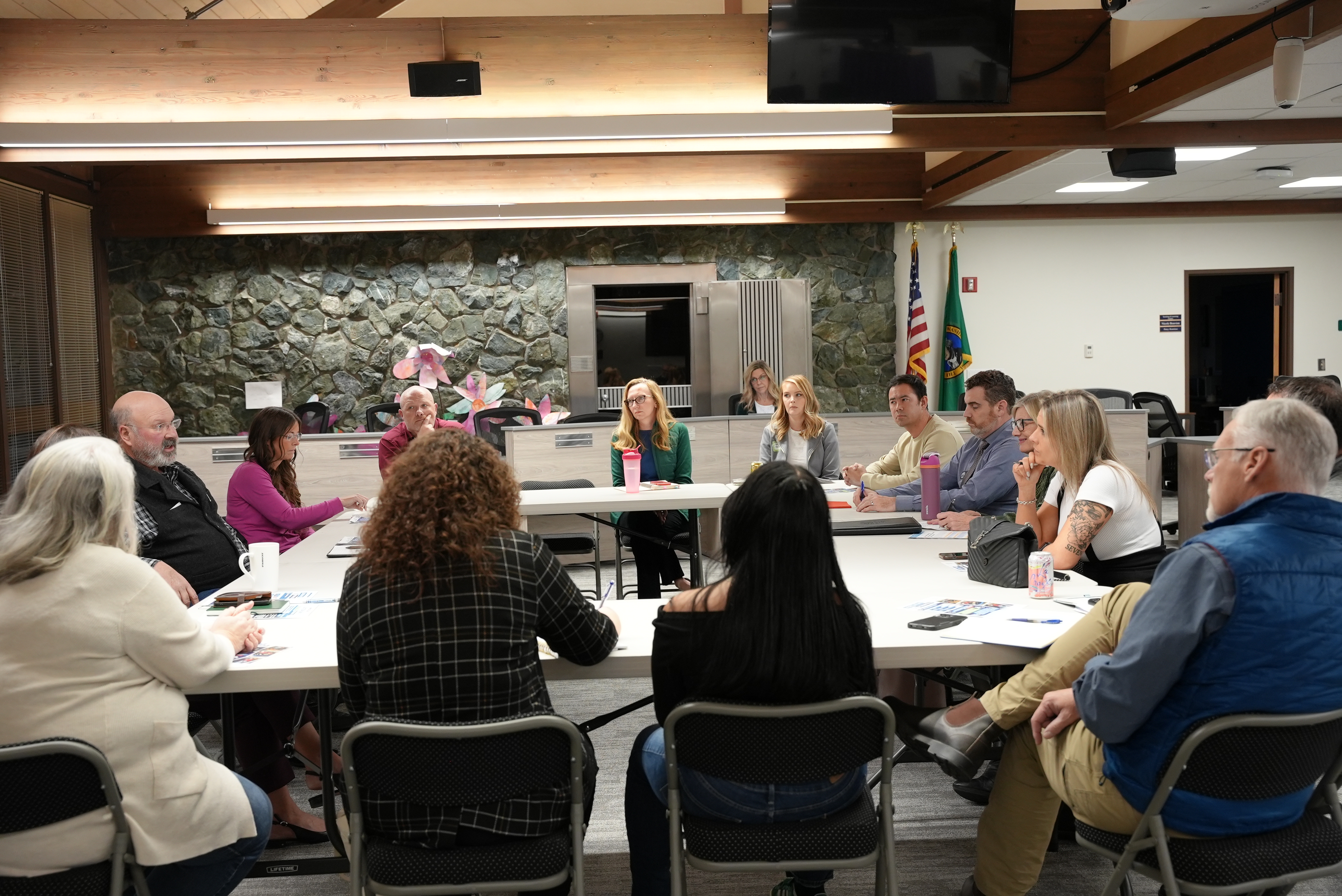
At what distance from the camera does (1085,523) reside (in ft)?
9.74

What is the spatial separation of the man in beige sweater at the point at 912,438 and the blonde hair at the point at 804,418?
37 centimetres

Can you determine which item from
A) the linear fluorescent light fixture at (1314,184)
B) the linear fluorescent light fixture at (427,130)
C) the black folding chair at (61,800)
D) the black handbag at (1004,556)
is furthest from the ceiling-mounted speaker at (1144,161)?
the black folding chair at (61,800)

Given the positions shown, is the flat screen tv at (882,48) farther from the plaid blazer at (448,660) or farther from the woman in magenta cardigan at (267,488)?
the plaid blazer at (448,660)

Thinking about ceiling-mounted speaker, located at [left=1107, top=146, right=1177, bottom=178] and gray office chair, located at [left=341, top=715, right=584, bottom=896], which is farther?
ceiling-mounted speaker, located at [left=1107, top=146, right=1177, bottom=178]

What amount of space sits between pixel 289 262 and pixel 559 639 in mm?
8471

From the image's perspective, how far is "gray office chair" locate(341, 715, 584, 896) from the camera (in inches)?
70.9

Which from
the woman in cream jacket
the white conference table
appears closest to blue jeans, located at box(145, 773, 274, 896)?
the woman in cream jacket

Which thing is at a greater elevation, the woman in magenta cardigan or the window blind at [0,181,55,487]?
the window blind at [0,181,55,487]

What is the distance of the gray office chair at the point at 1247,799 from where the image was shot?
1.75m

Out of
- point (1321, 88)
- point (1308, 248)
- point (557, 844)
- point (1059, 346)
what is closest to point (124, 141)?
point (557, 844)

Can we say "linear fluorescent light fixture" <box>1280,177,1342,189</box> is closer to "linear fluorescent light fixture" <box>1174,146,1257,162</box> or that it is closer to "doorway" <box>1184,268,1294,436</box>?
"doorway" <box>1184,268,1294,436</box>

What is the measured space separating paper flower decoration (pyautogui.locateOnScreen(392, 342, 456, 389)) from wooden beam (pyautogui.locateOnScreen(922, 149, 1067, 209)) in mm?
4433

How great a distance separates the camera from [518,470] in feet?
23.0

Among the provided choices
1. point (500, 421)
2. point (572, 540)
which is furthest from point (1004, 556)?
point (500, 421)
